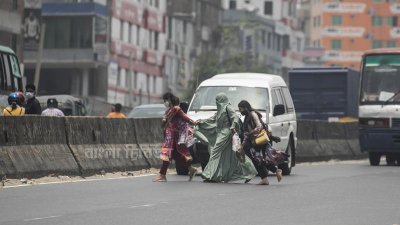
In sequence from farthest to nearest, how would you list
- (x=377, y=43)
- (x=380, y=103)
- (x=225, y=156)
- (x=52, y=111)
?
1. (x=377, y=43)
2. (x=380, y=103)
3. (x=52, y=111)
4. (x=225, y=156)

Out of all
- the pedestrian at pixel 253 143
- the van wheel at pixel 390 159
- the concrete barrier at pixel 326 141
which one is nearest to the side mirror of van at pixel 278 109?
the pedestrian at pixel 253 143

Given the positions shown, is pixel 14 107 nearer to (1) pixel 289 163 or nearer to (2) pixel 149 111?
(1) pixel 289 163

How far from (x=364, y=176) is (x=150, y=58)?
235ft

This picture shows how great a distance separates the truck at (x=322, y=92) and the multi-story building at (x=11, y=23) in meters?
24.5

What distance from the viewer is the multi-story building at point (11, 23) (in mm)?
69938

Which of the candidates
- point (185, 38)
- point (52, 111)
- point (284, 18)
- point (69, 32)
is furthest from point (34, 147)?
point (284, 18)

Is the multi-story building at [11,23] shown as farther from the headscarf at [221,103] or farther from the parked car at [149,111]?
the headscarf at [221,103]

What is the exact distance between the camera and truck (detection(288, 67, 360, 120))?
48.6m

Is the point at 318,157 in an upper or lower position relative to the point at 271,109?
lower

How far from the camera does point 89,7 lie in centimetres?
8394

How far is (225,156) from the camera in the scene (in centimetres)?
2386

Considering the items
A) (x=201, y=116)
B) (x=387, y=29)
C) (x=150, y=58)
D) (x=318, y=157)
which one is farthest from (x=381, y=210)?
(x=387, y=29)

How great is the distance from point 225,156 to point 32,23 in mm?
53793

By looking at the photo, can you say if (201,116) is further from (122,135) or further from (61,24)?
(61,24)
